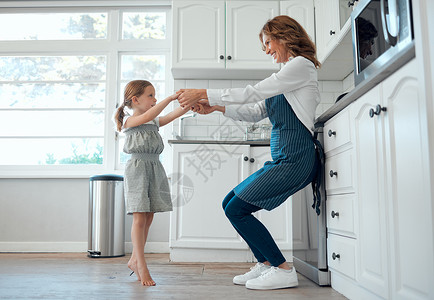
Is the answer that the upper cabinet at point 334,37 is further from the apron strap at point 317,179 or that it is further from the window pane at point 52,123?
the window pane at point 52,123

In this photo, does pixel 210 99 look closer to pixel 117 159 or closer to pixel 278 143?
pixel 278 143

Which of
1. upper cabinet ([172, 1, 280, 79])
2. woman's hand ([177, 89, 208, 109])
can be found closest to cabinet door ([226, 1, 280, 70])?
upper cabinet ([172, 1, 280, 79])

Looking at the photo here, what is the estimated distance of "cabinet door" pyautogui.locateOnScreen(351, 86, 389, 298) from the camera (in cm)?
127

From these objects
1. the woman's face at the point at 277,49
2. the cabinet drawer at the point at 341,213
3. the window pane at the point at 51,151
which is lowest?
the cabinet drawer at the point at 341,213

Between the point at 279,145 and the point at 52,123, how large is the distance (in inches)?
100

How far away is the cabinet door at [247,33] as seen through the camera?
10.3 feet

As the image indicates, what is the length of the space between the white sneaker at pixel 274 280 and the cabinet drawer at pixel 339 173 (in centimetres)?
41

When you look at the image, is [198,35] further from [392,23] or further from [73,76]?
[392,23]

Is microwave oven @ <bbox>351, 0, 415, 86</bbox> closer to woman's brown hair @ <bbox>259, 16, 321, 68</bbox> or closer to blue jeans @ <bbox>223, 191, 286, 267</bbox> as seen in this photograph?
woman's brown hair @ <bbox>259, 16, 321, 68</bbox>

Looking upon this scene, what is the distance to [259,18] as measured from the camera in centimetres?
321

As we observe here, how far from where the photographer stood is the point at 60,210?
11.2 ft

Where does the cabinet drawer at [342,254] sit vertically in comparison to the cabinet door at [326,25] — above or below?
below

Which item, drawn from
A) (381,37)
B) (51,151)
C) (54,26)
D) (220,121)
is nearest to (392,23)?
(381,37)

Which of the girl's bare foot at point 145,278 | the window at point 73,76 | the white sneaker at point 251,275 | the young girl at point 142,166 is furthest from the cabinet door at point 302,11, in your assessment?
the girl's bare foot at point 145,278
